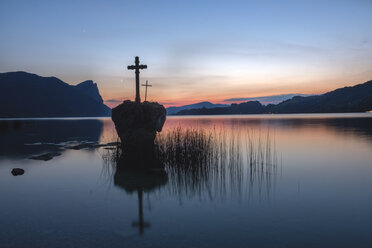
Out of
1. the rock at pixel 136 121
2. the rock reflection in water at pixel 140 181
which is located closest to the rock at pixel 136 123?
the rock at pixel 136 121

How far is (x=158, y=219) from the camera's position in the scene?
5.61 metres

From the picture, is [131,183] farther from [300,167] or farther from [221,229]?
[300,167]

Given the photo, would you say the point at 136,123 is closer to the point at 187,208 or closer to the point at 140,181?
the point at 140,181

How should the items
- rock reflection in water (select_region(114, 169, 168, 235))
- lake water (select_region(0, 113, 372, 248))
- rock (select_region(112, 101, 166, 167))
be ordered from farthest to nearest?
1. rock (select_region(112, 101, 166, 167))
2. rock reflection in water (select_region(114, 169, 168, 235))
3. lake water (select_region(0, 113, 372, 248))

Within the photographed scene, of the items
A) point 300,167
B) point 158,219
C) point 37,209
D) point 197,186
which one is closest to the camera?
point 158,219

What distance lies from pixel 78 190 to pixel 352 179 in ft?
35.1

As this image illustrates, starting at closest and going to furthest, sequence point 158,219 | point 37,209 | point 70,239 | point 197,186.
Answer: point 70,239 → point 158,219 → point 37,209 → point 197,186

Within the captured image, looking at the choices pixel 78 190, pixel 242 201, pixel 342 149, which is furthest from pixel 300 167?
pixel 78 190

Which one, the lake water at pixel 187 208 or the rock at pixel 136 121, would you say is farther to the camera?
the rock at pixel 136 121

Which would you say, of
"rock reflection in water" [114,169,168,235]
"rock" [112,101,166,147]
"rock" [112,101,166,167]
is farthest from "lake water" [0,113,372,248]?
"rock" [112,101,166,147]

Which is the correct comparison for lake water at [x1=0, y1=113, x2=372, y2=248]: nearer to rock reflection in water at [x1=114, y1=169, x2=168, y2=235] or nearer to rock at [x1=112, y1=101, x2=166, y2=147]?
rock reflection in water at [x1=114, y1=169, x2=168, y2=235]

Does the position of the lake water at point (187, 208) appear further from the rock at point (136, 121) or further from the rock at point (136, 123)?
the rock at point (136, 121)

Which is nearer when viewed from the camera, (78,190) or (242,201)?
(242,201)

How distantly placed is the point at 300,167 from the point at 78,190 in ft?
33.5
